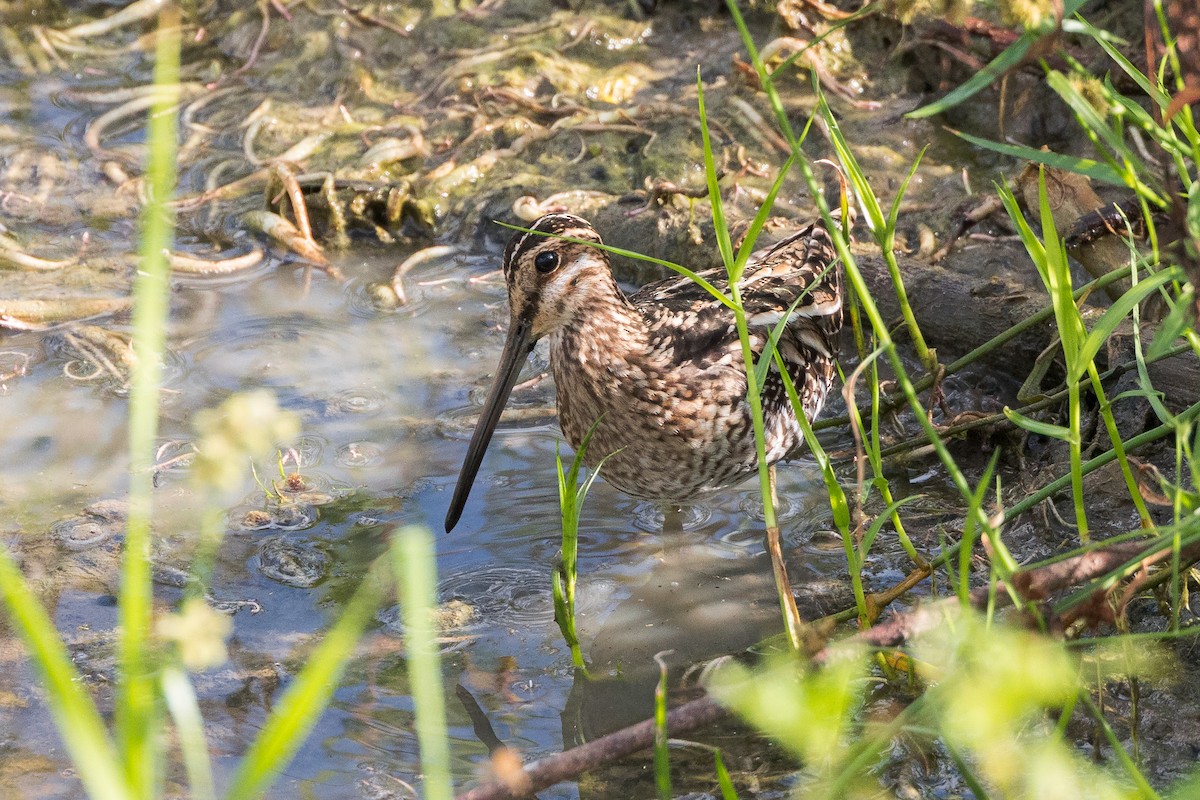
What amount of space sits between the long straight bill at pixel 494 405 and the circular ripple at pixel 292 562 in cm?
35

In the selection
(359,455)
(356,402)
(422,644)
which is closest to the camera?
(422,644)

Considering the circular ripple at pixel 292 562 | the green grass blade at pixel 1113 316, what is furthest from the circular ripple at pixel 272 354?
the green grass blade at pixel 1113 316

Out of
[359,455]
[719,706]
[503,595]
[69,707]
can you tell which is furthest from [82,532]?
[69,707]

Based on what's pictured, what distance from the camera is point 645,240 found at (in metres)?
4.37

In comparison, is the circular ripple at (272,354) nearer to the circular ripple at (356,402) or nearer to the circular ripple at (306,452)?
the circular ripple at (356,402)

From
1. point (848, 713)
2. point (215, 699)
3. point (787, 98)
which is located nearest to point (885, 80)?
point (787, 98)

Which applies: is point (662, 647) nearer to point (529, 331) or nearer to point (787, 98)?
point (529, 331)

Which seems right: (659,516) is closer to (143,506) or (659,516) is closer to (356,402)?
(356,402)

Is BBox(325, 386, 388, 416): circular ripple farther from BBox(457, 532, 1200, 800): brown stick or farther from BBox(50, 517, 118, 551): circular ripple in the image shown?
BBox(457, 532, 1200, 800): brown stick

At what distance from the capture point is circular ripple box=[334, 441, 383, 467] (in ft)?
12.0

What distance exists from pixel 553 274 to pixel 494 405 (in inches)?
15.2

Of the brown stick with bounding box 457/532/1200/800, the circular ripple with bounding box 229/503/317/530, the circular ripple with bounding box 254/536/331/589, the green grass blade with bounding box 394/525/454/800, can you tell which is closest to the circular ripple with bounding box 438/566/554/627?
the circular ripple with bounding box 254/536/331/589

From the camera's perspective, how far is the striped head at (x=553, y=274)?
3.05 meters

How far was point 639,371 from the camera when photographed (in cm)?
310
